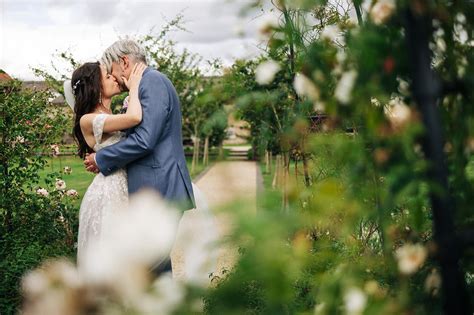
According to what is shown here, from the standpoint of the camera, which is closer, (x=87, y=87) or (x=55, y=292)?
(x=55, y=292)

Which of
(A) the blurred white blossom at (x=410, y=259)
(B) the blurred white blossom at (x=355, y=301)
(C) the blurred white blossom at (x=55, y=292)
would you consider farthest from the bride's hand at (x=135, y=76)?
(C) the blurred white blossom at (x=55, y=292)

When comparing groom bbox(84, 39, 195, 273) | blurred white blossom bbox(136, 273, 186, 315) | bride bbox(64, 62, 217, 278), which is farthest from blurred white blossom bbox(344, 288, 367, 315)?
bride bbox(64, 62, 217, 278)

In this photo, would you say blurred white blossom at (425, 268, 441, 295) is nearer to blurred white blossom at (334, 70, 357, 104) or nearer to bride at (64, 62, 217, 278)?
blurred white blossom at (334, 70, 357, 104)

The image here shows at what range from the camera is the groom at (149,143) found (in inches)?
142

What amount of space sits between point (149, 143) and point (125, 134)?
0.35 metres

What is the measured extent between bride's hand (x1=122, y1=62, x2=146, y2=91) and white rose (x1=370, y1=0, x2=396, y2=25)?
108 inches

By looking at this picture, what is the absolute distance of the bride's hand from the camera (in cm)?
371

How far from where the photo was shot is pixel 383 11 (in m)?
1.06

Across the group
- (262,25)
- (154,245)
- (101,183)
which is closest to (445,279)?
(154,245)

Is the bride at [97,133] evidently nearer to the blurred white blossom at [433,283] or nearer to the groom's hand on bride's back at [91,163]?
the groom's hand on bride's back at [91,163]

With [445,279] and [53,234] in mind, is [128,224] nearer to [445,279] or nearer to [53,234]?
[445,279]

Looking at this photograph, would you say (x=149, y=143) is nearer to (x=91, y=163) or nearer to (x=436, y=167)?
(x=91, y=163)

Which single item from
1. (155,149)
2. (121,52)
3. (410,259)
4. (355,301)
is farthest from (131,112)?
(355,301)

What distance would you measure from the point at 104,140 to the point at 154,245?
3.27 metres
